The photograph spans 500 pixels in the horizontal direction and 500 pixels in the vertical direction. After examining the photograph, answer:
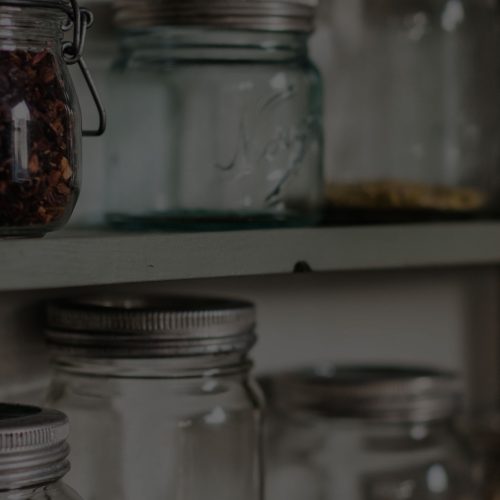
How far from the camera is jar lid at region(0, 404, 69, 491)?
0.58 m

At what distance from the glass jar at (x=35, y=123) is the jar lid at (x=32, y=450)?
0.09 m

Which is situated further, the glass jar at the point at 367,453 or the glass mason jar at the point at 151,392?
the glass jar at the point at 367,453

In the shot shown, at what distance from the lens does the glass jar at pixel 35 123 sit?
22.5 inches

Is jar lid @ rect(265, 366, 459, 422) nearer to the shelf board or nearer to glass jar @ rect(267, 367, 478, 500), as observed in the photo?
glass jar @ rect(267, 367, 478, 500)

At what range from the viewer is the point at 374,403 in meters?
0.88

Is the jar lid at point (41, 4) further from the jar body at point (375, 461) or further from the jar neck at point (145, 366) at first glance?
the jar body at point (375, 461)

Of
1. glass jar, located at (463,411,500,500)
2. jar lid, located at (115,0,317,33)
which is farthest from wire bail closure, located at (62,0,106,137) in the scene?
glass jar, located at (463,411,500,500)

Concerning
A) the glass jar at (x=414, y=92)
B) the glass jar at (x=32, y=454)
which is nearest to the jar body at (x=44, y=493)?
the glass jar at (x=32, y=454)

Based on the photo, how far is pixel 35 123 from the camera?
0.58 metres

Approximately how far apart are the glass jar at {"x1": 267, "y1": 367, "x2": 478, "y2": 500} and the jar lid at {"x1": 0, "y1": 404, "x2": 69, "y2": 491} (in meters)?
0.31

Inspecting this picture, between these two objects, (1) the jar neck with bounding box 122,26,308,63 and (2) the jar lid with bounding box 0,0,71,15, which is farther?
(1) the jar neck with bounding box 122,26,308,63

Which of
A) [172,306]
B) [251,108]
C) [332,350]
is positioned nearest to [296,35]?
[251,108]

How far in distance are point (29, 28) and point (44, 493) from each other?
0.22 meters

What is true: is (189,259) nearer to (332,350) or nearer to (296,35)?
(296,35)
